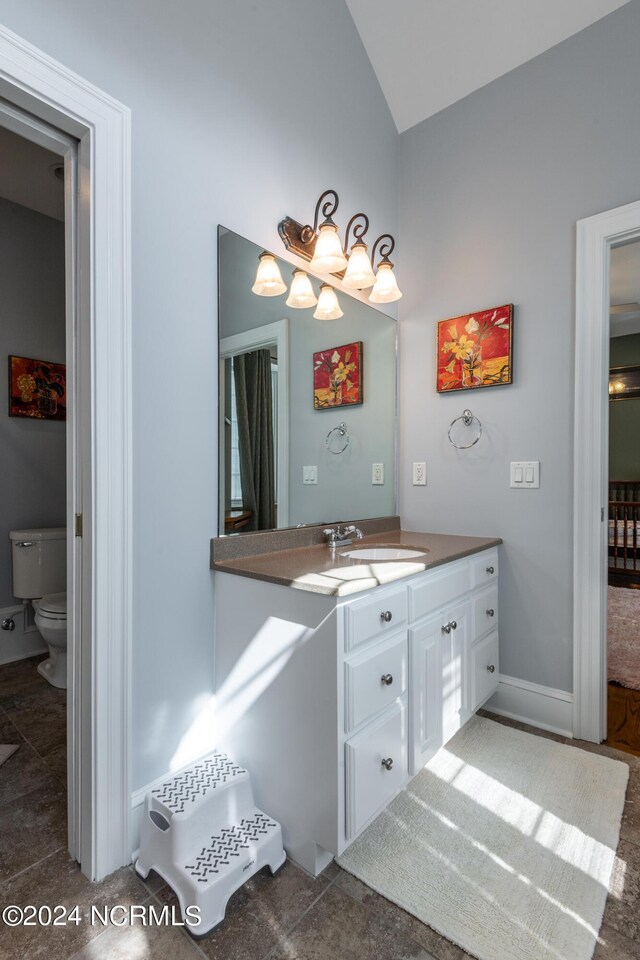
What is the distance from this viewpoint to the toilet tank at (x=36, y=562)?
273 centimetres

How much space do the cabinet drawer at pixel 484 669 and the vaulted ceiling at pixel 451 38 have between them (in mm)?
2502

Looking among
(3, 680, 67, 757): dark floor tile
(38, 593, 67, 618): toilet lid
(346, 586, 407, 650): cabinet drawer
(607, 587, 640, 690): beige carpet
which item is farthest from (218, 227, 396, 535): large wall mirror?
(607, 587, 640, 690): beige carpet

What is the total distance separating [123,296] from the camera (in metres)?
1.29

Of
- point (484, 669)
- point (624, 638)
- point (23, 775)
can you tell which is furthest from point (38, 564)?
point (624, 638)

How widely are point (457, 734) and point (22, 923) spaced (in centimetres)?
152

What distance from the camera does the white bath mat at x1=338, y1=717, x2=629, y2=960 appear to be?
112 cm

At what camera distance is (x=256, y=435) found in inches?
69.5

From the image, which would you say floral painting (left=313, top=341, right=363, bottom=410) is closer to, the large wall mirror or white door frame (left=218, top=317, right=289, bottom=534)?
the large wall mirror

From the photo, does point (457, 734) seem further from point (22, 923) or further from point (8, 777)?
point (8, 777)

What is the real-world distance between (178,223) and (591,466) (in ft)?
5.66

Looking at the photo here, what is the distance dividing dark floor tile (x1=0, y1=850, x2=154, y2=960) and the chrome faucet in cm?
119

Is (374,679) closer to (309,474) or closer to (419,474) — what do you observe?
(309,474)

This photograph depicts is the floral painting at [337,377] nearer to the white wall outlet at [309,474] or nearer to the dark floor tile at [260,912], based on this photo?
the white wall outlet at [309,474]

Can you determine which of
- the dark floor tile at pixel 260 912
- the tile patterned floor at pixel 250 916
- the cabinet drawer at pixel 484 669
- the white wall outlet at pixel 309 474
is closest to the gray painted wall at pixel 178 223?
the tile patterned floor at pixel 250 916
